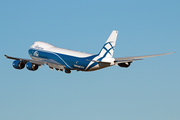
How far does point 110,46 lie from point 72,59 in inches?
370

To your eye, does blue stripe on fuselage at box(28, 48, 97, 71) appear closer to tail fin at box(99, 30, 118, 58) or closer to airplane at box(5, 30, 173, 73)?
airplane at box(5, 30, 173, 73)

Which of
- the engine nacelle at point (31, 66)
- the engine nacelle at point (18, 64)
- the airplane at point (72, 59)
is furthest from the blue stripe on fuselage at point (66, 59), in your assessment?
the engine nacelle at point (18, 64)

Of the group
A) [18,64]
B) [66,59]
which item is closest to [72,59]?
[66,59]

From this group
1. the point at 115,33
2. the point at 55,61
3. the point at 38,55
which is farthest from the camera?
the point at 38,55

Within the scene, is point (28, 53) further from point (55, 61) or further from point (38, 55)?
point (55, 61)

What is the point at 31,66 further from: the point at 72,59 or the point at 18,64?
the point at 72,59

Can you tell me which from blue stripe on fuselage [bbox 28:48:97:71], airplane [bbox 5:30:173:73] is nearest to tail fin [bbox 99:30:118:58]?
airplane [bbox 5:30:173:73]

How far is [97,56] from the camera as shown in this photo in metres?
66.1

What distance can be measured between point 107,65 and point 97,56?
2.68m

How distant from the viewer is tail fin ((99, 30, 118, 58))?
210 feet

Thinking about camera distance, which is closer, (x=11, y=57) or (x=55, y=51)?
(x=11, y=57)

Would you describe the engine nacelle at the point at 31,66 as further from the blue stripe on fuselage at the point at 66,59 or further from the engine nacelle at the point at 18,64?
the blue stripe on fuselage at the point at 66,59

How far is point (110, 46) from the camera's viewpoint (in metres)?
64.2

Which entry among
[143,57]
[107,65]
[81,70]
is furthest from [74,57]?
[143,57]
